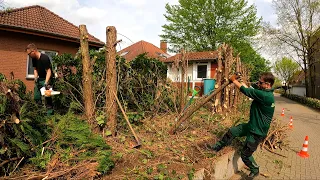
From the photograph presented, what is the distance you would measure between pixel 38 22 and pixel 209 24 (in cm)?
2418

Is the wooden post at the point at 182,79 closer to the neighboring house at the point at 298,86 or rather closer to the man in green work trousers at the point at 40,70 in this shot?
the man in green work trousers at the point at 40,70

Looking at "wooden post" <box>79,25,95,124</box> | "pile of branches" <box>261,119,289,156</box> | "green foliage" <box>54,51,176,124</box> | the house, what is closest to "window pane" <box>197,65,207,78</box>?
the house

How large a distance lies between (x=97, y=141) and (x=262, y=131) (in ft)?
9.19

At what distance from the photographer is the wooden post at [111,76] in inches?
183

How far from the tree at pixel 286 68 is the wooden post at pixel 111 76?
209ft

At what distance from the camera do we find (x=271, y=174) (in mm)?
4883

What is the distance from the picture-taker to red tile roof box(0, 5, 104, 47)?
11.9m

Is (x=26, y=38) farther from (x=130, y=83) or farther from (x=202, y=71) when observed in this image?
(x=202, y=71)

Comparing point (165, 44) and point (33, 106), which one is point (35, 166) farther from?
point (165, 44)

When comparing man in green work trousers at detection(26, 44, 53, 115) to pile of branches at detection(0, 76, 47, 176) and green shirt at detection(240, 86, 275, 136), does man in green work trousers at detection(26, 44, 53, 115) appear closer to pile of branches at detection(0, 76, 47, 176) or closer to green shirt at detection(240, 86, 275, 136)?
pile of branches at detection(0, 76, 47, 176)

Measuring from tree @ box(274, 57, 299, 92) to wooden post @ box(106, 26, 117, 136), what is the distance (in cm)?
6361

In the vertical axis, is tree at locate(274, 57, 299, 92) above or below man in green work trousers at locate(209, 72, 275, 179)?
above

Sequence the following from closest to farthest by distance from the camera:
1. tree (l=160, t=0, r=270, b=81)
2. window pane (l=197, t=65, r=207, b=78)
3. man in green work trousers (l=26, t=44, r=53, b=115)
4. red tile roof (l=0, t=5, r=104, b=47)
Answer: man in green work trousers (l=26, t=44, r=53, b=115) → red tile roof (l=0, t=5, r=104, b=47) → window pane (l=197, t=65, r=207, b=78) → tree (l=160, t=0, r=270, b=81)

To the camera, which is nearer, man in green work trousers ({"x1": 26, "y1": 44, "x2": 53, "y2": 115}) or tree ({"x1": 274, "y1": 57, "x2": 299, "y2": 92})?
man in green work trousers ({"x1": 26, "y1": 44, "x2": 53, "y2": 115})
